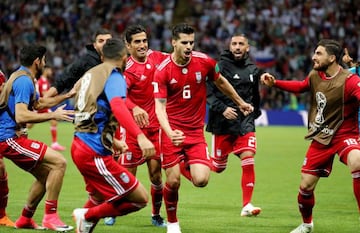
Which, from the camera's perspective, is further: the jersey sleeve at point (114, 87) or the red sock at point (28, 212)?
the red sock at point (28, 212)

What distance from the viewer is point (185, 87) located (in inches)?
421

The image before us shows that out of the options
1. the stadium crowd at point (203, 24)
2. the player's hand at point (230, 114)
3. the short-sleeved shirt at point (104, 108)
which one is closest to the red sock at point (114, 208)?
the short-sleeved shirt at point (104, 108)

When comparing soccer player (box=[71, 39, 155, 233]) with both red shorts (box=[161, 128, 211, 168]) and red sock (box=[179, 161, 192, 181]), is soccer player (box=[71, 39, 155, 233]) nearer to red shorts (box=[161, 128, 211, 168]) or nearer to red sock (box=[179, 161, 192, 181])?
red shorts (box=[161, 128, 211, 168])

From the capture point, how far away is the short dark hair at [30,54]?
10.5m

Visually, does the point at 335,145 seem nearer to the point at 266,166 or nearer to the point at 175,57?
the point at 175,57

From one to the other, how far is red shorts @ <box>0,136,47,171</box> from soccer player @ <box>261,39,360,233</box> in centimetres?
329

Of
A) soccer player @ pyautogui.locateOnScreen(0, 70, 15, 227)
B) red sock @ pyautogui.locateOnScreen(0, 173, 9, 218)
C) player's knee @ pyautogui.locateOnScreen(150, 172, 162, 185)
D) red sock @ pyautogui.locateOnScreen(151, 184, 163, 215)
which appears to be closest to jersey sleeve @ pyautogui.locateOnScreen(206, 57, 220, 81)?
player's knee @ pyautogui.locateOnScreen(150, 172, 162, 185)

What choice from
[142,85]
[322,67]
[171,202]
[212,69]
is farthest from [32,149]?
[322,67]

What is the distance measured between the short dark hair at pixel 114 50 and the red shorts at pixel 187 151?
82.1 inches

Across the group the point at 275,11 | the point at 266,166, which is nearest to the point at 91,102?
the point at 266,166

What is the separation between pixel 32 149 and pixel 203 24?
3008 centimetres

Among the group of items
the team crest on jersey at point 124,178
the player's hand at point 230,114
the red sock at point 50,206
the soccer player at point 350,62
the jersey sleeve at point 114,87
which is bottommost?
the red sock at point 50,206

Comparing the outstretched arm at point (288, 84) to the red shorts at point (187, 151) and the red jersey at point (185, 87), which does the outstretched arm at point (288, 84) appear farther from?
the red shorts at point (187, 151)

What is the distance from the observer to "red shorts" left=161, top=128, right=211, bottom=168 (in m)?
10.6
